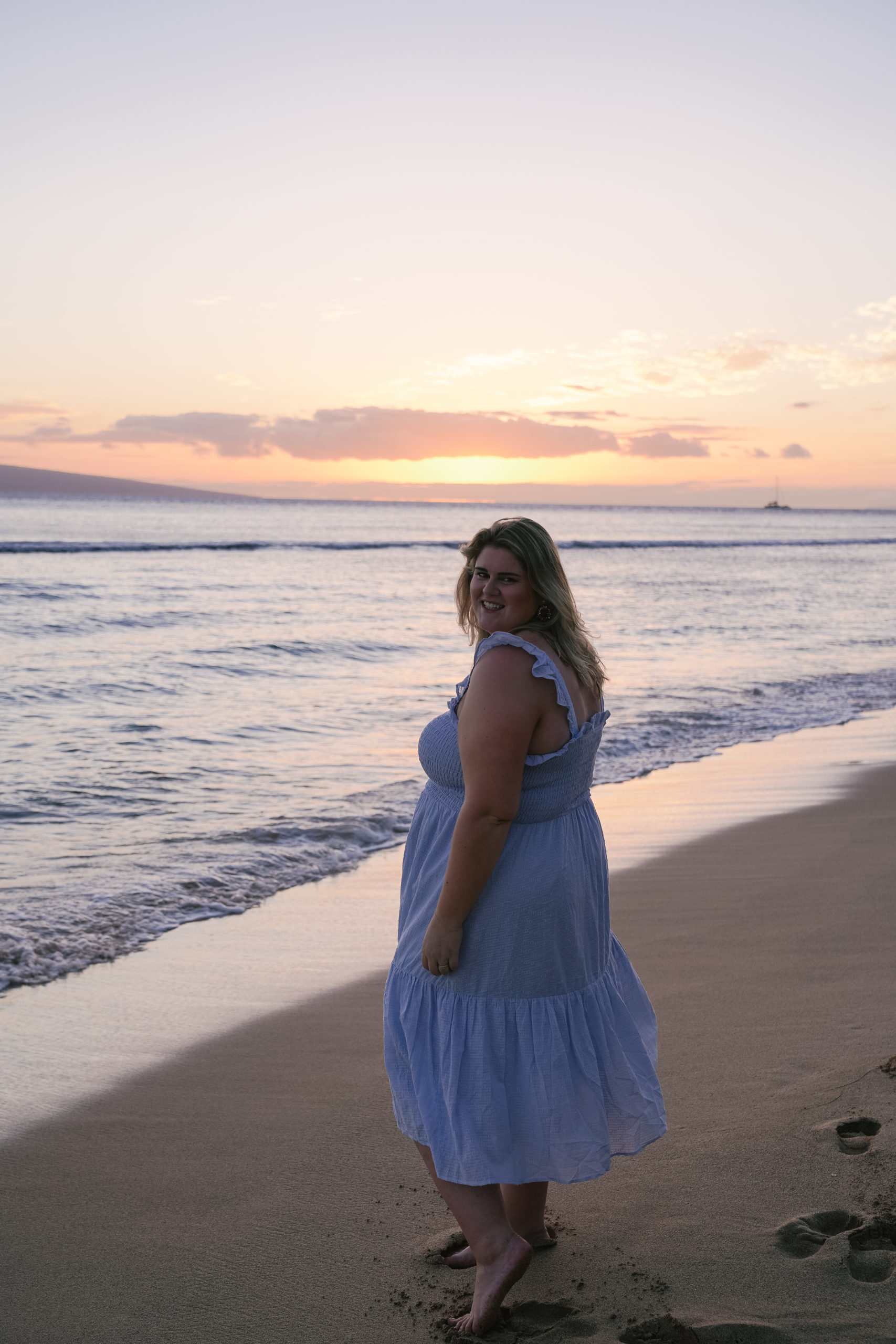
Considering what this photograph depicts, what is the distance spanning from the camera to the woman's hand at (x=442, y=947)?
231 cm

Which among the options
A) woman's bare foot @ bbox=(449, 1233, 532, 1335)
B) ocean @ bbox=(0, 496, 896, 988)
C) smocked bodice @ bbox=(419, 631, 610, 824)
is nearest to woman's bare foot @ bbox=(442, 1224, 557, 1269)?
woman's bare foot @ bbox=(449, 1233, 532, 1335)

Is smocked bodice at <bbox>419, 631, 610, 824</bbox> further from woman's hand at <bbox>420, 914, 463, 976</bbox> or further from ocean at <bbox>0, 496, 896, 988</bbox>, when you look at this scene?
ocean at <bbox>0, 496, 896, 988</bbox>

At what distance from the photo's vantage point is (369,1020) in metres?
4.14

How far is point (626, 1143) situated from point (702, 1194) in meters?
0.48

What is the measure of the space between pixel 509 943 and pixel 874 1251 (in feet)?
3.83

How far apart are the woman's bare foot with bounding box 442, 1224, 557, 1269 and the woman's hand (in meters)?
0.77

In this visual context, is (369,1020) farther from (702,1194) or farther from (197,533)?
(197,533)

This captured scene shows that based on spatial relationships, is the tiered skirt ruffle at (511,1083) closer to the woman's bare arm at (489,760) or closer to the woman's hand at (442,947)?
the woman's hand at (442,947)

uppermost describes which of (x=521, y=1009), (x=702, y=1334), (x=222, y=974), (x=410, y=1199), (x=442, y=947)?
(x=442, y=947)

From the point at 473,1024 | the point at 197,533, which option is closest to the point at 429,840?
the point at 473,1024

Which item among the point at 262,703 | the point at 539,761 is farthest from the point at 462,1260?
the point at 262,703

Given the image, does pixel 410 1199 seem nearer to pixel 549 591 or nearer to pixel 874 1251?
pixel 874 1251

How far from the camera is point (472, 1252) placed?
2.56m

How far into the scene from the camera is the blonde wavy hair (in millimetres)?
2383
